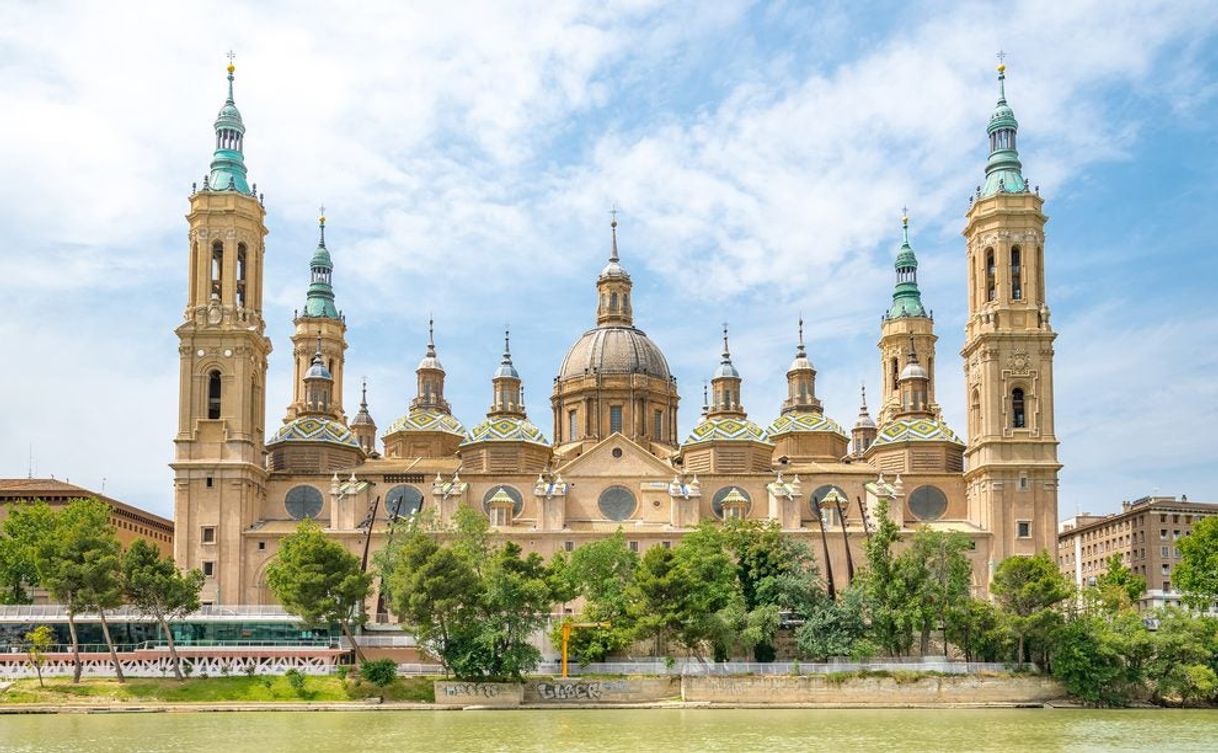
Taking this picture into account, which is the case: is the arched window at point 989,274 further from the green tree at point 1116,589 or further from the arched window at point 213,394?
the arched window at point 213,394

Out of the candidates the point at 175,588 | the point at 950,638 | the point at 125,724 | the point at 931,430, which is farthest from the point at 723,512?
the point at 125,724

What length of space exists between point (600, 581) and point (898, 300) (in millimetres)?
47782

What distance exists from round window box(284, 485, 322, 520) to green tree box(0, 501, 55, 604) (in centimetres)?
1296

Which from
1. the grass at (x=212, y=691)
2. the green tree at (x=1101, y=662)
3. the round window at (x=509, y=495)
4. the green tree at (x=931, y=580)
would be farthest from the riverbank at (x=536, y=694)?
the round window at (x=509, y=495)

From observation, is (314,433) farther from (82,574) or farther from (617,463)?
(82,574)

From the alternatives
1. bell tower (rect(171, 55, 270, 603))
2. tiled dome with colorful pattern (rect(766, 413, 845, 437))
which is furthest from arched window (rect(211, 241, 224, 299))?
tiled dome with colorful pattern (rect(766, 413, 845, 437))

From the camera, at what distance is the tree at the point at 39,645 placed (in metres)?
66.6

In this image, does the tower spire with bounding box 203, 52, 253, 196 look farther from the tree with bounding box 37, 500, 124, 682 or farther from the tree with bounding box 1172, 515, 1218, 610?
the tree with bounding box 1172, 515, 1218, 610

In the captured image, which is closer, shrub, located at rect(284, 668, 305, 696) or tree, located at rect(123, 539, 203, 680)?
shrub, located at rect(284, 668, 305, 696)

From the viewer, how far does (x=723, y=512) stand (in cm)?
8844

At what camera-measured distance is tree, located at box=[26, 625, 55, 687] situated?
66.6 metres

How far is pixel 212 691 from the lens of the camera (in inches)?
2549

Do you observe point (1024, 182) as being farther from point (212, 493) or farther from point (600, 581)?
point (212, 493)

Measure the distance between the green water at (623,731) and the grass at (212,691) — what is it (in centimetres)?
307
